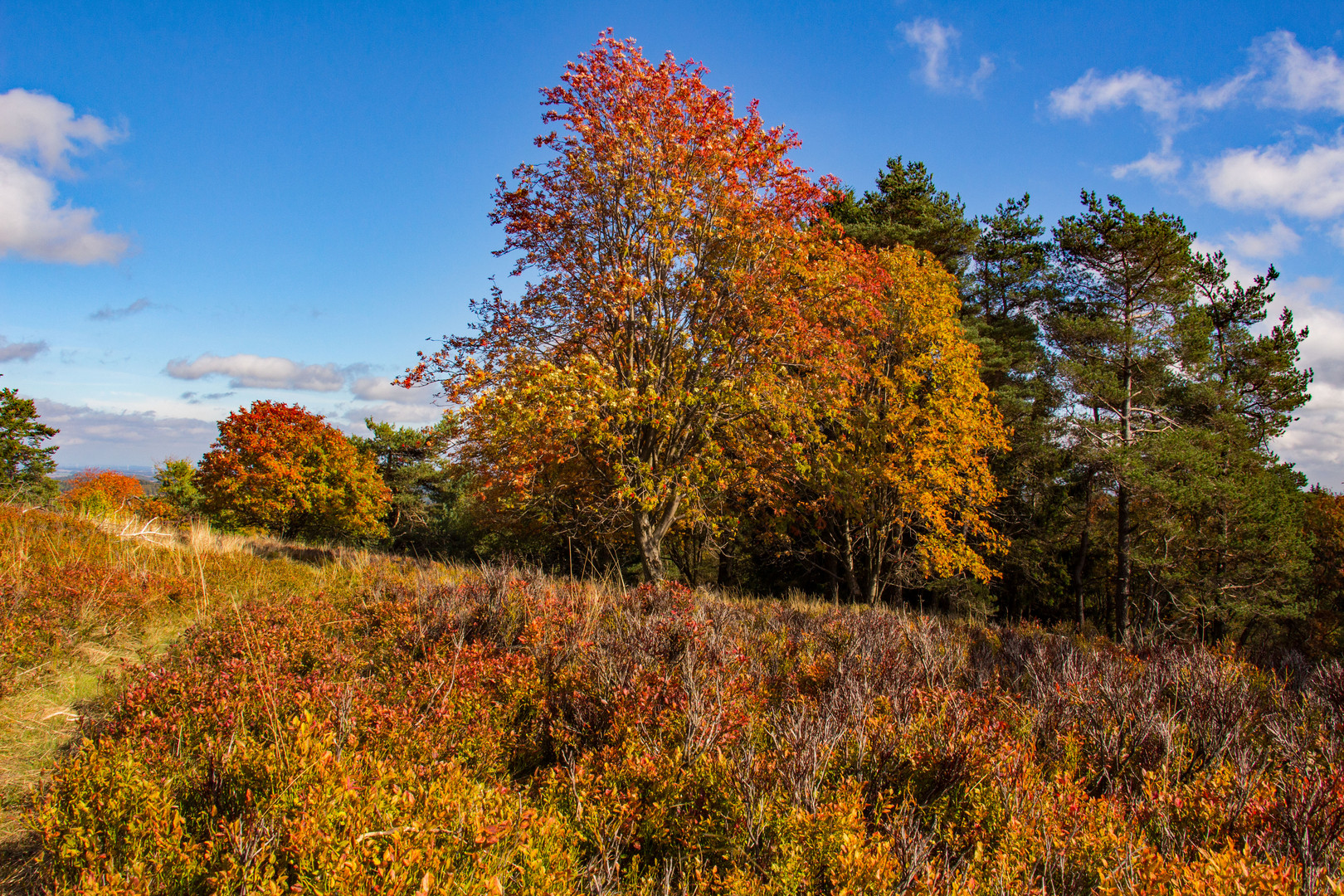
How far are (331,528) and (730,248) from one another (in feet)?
94.7

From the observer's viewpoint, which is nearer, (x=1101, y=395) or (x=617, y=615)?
Result: (x=617, y=615)

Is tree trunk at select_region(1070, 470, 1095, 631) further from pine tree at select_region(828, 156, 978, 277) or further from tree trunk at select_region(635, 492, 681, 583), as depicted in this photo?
tree trunk at select_region(635, 492, 681, 583)

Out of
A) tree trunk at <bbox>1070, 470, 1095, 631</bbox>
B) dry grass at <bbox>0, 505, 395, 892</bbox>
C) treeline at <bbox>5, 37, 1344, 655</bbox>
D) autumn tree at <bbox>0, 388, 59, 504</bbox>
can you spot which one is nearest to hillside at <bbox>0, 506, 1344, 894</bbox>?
dry grass at <bbox>0, 505, 395, 892</bbox>

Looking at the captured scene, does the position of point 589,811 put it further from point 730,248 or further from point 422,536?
point 422,536

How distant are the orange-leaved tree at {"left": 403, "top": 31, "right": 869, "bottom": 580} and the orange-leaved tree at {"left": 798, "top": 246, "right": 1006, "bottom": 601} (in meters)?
4.86

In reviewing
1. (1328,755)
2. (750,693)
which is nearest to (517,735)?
(750,693)

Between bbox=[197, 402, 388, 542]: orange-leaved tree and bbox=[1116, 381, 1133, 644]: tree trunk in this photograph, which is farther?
bbox=[197, 402, 388, 542]: orange-leaved tree

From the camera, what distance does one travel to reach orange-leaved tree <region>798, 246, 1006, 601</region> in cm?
1555

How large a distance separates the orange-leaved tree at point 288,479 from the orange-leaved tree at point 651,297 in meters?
22.6

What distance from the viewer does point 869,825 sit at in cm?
264

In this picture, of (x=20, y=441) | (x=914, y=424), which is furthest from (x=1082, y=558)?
(x=20, y=441)

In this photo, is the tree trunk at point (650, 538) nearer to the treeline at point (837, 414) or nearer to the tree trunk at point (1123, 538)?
the treeline at point (837, 414)

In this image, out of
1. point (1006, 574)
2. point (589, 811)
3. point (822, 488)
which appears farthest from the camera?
point (1006, 574)

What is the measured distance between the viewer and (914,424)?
16.5 meters
